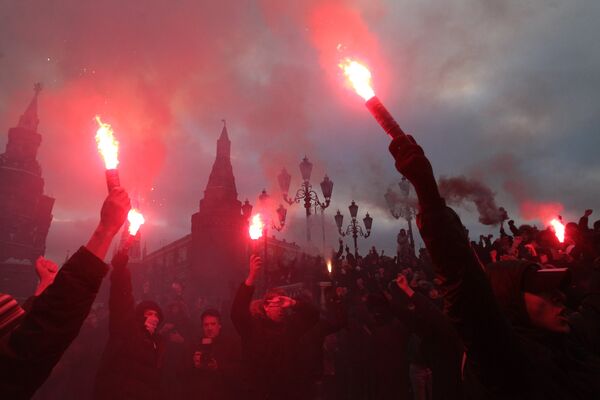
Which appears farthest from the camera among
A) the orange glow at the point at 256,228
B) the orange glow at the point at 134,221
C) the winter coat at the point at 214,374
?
the orange glow at the point at 256,228

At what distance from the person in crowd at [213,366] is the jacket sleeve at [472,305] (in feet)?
13.9

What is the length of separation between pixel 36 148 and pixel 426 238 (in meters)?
100

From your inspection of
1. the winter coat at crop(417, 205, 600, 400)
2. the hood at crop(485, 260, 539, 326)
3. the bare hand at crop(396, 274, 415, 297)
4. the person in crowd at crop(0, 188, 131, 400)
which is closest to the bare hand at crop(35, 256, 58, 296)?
the person in crowd at crop(0, 188, 131, 400)

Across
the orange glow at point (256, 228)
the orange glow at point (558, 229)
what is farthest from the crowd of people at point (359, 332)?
the orange glow at point (256, 228)

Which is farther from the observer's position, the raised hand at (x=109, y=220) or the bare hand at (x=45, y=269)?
the bare hand at (x=45, y=269)

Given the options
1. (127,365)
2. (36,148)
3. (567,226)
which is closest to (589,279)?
(567,226)

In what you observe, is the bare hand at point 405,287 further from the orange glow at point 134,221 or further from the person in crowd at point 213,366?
the orange glow at point 134,221

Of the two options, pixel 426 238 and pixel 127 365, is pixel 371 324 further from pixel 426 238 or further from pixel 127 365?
pixel 426 238

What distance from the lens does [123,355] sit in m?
4.38

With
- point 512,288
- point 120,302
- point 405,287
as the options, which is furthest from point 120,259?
point 512,288

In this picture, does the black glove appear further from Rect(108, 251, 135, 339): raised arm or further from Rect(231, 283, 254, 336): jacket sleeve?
Rect(231, 283, 254, 336): jacket sleeve

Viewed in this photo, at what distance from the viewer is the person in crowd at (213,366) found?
543 centimetres

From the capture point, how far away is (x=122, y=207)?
6.31 feet

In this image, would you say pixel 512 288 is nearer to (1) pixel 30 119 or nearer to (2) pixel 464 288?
(2) pixel 464 288
